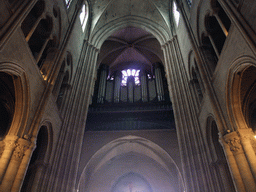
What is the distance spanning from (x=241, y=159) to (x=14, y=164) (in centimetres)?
520

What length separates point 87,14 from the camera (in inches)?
474

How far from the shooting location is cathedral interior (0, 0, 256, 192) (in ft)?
16.0

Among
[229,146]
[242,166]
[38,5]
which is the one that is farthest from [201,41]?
[38,5]

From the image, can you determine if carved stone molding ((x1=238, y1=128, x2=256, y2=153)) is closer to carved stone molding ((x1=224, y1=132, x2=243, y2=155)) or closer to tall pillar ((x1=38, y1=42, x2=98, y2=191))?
carved stone molding ((x1=224, y1=132, x2=243, y2=155))

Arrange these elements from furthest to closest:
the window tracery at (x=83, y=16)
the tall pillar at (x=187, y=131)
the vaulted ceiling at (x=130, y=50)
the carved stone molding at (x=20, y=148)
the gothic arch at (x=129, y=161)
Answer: the vaulted ceiling at (x=130, y=50) → the gothic arch at (x=129, y=161) → the window tracery at (x=83, y=16) → the tall pillar at (x=187, y=131) → the carved stone molding at (x=20, y=148)

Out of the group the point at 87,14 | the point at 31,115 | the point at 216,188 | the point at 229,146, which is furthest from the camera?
the point at 87,14

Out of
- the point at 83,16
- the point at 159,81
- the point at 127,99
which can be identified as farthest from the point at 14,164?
the point at 159,81

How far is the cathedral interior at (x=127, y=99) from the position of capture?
4.88 metres

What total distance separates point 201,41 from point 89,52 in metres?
6.08

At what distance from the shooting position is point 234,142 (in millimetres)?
4828

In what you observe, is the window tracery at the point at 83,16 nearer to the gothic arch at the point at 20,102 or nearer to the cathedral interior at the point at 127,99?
the cathedral interior at the point at 127,99

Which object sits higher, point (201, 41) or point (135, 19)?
point (135, 19)

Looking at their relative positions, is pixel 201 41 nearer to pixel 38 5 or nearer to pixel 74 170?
pixel 38 5

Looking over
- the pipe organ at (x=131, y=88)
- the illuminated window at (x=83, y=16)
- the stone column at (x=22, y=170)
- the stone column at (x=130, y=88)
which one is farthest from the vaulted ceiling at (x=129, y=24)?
the stone column at (x=22, y=170)
